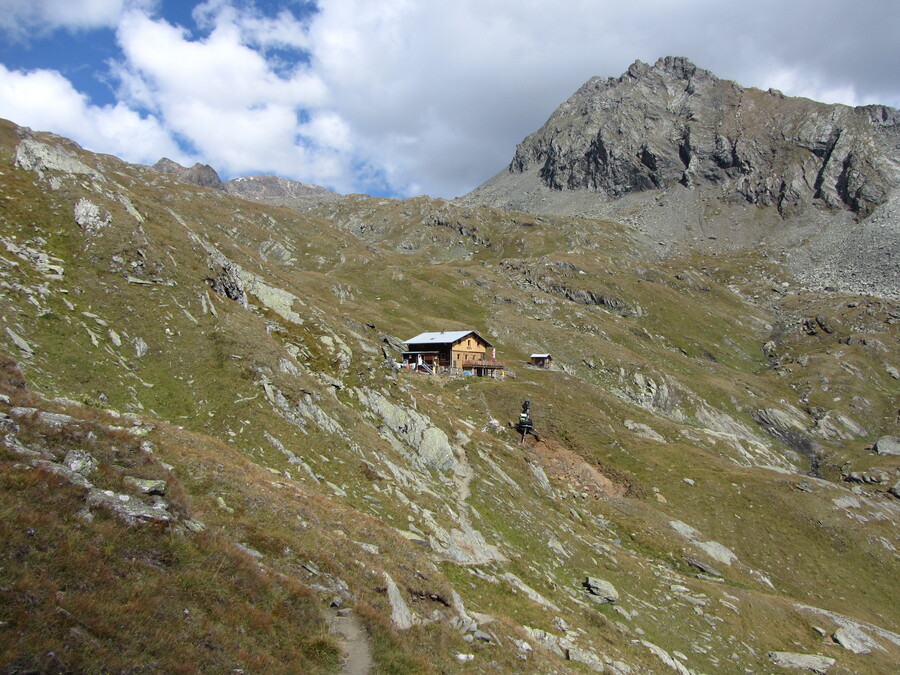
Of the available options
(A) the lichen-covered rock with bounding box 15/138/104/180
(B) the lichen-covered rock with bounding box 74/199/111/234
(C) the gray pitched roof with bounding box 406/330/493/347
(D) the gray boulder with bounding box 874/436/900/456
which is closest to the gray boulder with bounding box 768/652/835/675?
(C) the gray pitched roof with bounding box 406/330/493/347

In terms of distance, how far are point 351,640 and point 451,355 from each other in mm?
70973

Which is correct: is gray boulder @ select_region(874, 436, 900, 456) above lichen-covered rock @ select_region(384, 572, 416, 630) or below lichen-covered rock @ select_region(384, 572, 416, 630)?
below

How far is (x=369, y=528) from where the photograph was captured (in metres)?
20.6

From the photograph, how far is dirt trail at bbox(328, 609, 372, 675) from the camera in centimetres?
1180

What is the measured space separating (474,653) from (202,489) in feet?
36.7

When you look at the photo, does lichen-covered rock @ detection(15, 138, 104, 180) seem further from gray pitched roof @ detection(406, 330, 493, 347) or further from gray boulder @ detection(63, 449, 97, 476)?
gray pitched roof @ detection(406, 330, 493, 347)

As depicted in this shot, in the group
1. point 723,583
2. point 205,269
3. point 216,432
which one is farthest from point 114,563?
point 723,583

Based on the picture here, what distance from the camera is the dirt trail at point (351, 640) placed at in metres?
11.8

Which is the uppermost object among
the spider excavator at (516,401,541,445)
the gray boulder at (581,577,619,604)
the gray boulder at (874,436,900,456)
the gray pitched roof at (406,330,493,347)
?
the gray pitched roof at (406,330,493,347)

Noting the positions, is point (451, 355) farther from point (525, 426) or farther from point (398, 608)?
point (398, 608)

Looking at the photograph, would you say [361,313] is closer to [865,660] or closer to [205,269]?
[205,269]

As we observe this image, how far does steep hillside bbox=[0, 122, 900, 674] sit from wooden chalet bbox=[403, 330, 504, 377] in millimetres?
9104

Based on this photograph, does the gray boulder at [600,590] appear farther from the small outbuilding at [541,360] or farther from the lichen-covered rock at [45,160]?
the small outbuilding at [541,360]

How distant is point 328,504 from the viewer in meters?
21.6
